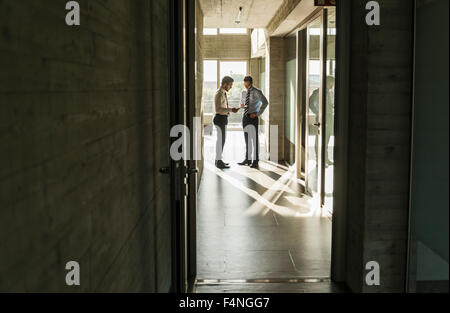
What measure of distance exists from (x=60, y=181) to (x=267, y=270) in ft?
9.93

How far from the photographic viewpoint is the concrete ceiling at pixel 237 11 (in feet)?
28.2

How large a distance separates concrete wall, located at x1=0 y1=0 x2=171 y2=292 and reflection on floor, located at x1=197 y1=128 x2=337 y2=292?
1.24 meters

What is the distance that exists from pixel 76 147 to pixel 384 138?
2340 mm

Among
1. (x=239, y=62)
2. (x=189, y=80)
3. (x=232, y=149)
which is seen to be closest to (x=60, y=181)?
(x=189, y=80)

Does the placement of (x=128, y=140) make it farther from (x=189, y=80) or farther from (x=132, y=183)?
(x=189, y=80)

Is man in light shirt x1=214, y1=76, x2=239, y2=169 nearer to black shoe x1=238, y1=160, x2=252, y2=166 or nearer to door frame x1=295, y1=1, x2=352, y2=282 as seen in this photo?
black shoe x1=238, y1=160, x2=252, y2=166

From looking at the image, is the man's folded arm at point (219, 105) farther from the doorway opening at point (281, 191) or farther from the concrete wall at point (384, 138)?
the concrete wall at point (384, 138)

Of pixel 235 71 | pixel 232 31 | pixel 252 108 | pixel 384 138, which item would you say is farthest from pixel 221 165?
pixel 232 31

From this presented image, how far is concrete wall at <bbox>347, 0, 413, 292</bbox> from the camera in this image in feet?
10.8

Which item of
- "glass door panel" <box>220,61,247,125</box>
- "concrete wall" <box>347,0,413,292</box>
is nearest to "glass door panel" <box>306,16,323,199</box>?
"concrete wall" <box>347,0,413,292</box>

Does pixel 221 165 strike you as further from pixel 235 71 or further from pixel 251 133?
pixel 235 71

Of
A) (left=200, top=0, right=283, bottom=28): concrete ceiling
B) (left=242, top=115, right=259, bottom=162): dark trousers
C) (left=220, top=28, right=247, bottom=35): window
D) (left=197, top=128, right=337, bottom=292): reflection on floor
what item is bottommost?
(left=197, top=128, right=337, bottom=292): reflection on floor

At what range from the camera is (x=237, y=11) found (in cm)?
955

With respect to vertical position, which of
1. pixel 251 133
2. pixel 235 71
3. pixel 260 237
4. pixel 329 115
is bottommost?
pixel 260 237
